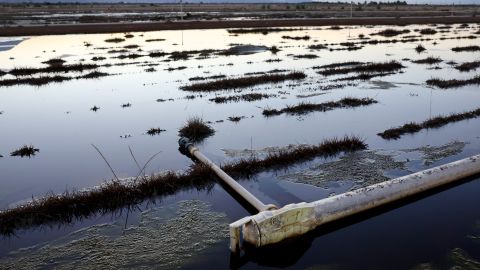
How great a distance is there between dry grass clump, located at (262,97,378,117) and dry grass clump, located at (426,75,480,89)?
204 inches

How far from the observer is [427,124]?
14.2 m

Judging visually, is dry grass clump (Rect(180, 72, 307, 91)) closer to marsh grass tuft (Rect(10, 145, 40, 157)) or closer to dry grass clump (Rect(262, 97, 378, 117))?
dry grass clump (Rect(262, 97, 378, 117))

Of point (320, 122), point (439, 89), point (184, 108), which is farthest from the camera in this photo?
point (439, 89)

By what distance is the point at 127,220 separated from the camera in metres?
8.35

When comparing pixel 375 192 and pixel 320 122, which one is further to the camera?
pixel 320 122

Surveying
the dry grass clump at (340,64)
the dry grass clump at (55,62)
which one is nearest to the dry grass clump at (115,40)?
the dry grass clump at (55,62)

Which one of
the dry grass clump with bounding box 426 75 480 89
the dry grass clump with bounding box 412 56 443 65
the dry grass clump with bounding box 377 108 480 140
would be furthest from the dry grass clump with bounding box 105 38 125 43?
the dry grass clump with bounding box 377 108 480 140

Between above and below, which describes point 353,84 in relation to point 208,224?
above

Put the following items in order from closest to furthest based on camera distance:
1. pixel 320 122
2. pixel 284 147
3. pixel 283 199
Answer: pixel 283 199
pixel 284 147
pixel 320 122

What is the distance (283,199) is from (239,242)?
98.7 inches

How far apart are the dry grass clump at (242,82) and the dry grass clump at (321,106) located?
5474 mm

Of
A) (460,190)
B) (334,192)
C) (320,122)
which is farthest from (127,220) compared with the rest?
(320,122)

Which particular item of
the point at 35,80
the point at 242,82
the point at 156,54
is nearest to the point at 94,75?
the point at 35,80

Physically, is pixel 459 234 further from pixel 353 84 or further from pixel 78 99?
pixel 78 99
